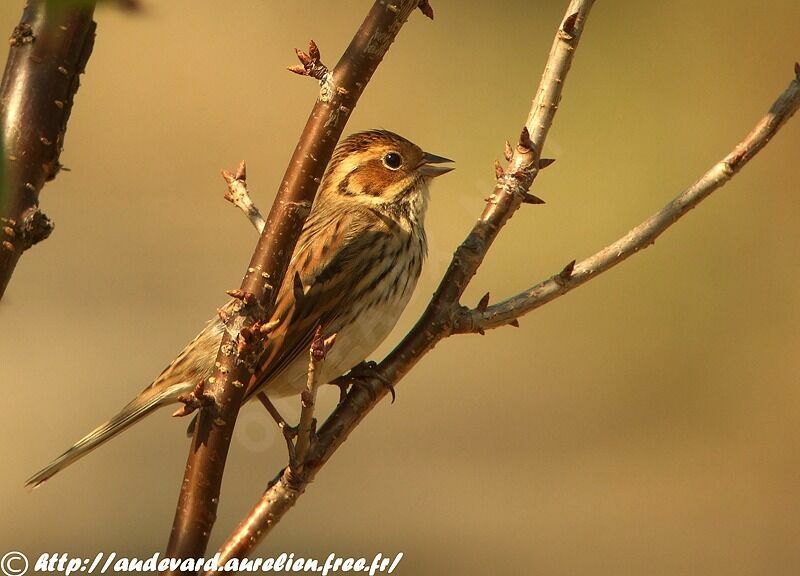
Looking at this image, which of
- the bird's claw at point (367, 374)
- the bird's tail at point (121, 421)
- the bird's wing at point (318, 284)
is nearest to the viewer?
the bird's claw at point (367, 374)

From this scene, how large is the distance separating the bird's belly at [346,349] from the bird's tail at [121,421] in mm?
317

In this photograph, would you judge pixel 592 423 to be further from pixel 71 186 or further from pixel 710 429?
pixel 71 186

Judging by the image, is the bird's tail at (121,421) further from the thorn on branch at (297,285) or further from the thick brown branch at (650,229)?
the thick brown branch at (650,229)

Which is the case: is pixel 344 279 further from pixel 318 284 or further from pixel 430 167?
pixel 430 167

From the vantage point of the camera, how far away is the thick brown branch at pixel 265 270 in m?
2.34

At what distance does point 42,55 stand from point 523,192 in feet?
4.83

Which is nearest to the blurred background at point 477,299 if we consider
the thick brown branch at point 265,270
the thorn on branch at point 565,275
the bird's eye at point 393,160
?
the bird's eye at point 393,160

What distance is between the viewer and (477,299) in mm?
9766

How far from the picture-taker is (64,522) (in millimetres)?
7680

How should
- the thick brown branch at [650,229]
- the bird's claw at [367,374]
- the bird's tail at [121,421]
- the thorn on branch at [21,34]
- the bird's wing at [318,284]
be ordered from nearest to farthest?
1. the thorn on branch at [21,34]
2. the thick brown branch at [650,229]
3. the bird's claw at [367,374]
4. the bird's tail at [121,421]
5. the bird's wing at [318,284]

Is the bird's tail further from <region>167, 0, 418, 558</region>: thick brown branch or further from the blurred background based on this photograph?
<region>167, 0, 418, 558</region>: thick brown branch

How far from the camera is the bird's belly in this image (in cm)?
405

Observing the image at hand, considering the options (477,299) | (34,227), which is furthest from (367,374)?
(477,299)

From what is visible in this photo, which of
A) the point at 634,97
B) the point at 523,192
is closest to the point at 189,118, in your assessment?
the point at 634,97
